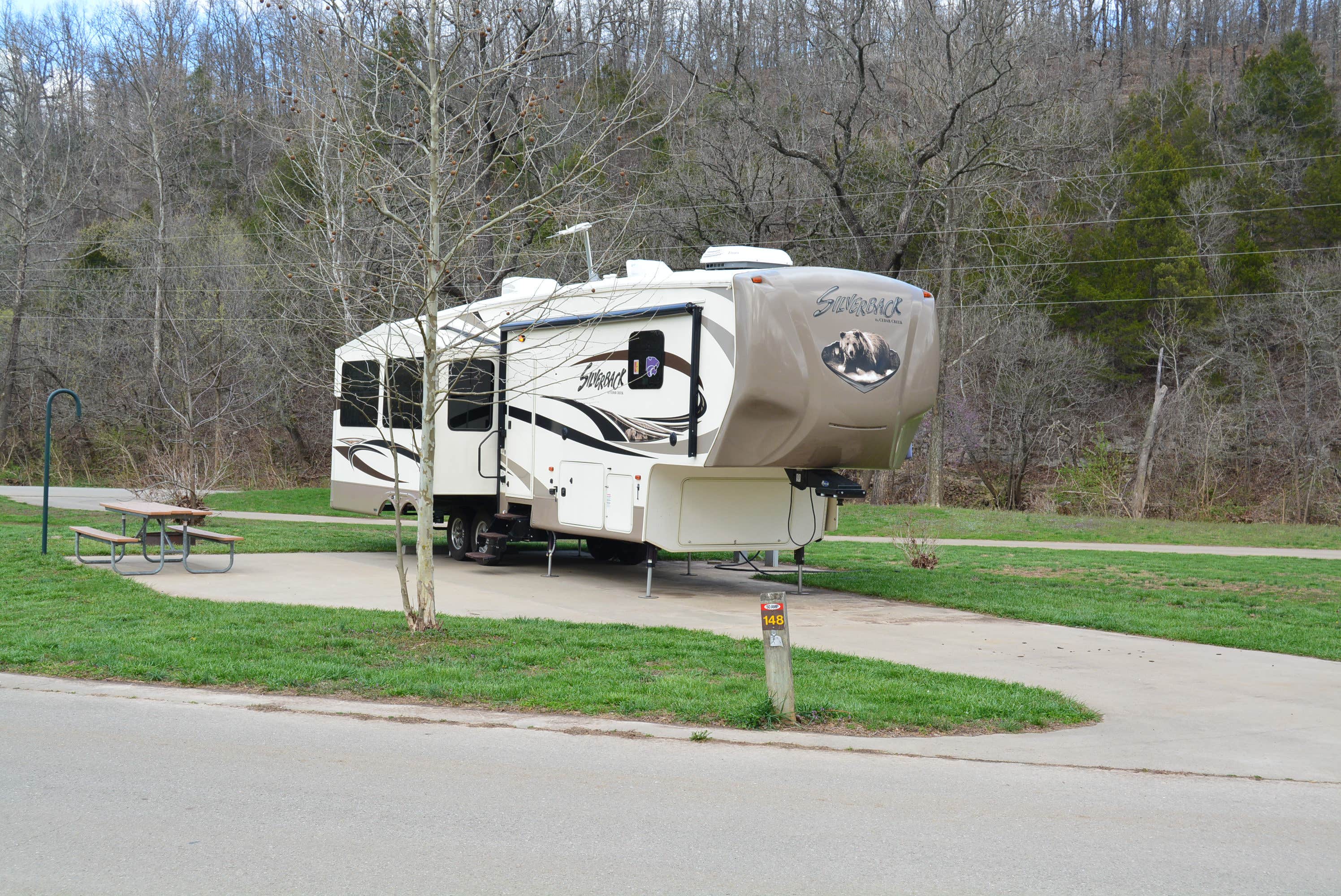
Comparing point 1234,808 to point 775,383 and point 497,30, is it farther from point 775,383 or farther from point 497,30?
point 497,30

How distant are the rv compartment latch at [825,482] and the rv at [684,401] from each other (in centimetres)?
3

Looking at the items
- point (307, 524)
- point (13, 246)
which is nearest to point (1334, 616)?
point (307, 524)

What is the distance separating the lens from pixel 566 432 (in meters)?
15.0

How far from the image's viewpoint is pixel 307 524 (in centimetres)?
2342

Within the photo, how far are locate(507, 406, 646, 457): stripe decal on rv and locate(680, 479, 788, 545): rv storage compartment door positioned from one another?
887 mm

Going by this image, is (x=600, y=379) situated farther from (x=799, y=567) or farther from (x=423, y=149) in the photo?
(x=423, y=149)

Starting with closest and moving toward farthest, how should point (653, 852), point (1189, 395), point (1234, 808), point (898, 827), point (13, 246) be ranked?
point (653, 852), point (898, 827), point (1234, 808), point (1189, 395), point (13, 246)

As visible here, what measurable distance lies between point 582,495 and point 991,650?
233 inches

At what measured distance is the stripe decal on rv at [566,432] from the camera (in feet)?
46.2

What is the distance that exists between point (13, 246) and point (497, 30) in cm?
3395

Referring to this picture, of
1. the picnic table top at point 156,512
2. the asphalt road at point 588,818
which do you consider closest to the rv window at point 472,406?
the picnic table top at point 156,512

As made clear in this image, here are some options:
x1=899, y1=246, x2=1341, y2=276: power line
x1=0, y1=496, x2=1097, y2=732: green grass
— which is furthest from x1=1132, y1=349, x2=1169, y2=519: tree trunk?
x1=0, y1=496, x2=1097, y2=732: green grass

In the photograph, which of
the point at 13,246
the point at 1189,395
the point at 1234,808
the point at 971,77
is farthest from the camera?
the point at 13,246

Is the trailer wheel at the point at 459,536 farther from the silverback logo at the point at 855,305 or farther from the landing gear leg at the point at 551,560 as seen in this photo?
the silverback logo at the point at 855,305
